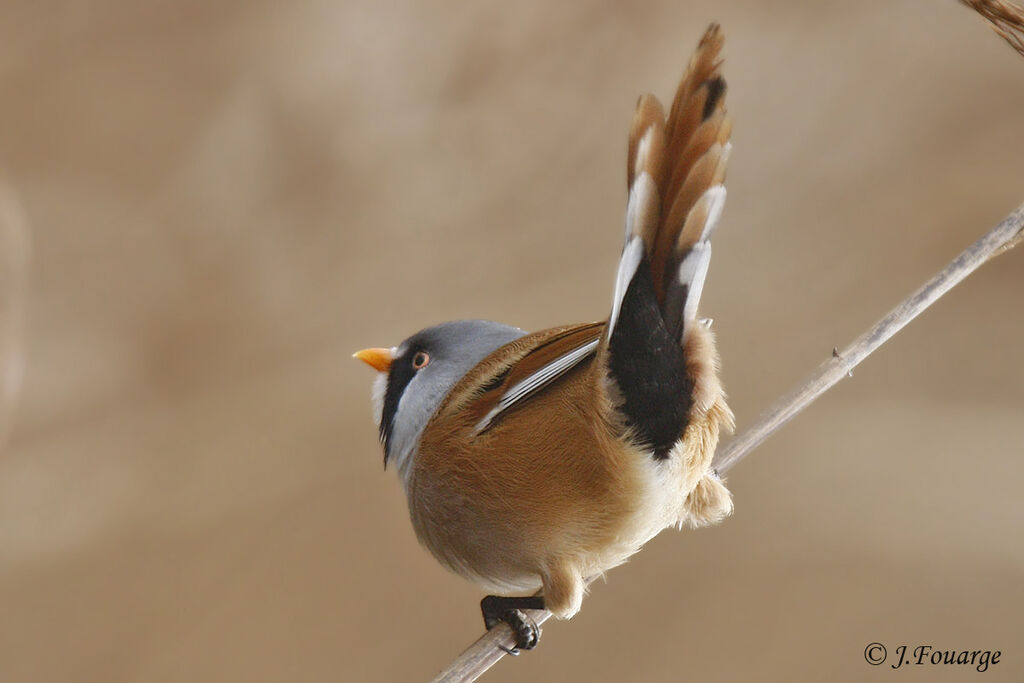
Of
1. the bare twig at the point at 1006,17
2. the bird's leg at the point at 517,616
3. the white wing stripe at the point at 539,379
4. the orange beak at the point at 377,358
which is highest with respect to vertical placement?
the bare twig at the point at 1006,17

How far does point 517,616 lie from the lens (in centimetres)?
166

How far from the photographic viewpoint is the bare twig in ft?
4.00

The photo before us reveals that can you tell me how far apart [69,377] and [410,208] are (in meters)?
0.92

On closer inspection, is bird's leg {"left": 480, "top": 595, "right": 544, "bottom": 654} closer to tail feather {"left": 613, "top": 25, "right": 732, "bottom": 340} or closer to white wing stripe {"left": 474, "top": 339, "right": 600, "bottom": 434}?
white wing stripe {"left": 474, "top": 339, "right": 600, "bottom": 434}

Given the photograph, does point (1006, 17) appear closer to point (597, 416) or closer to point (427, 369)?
point (597, 416)

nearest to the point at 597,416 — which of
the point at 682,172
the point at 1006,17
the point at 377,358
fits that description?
the point at 682,172

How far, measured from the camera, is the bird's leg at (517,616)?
1.62m

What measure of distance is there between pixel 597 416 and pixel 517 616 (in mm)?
410

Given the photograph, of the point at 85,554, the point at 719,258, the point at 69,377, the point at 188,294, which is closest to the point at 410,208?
the point at 188,294

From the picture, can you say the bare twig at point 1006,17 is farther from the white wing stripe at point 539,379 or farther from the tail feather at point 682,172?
the white wing stripe at point 539,379

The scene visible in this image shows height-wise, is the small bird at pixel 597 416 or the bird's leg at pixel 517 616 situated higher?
the small bird at pixel 597 416

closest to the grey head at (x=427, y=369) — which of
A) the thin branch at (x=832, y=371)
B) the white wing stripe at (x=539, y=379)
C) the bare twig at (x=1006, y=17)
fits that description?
the white wing stripe at (x=539, y=379)

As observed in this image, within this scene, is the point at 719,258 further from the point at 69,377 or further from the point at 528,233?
the point at 69,377

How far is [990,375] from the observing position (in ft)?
7.91
